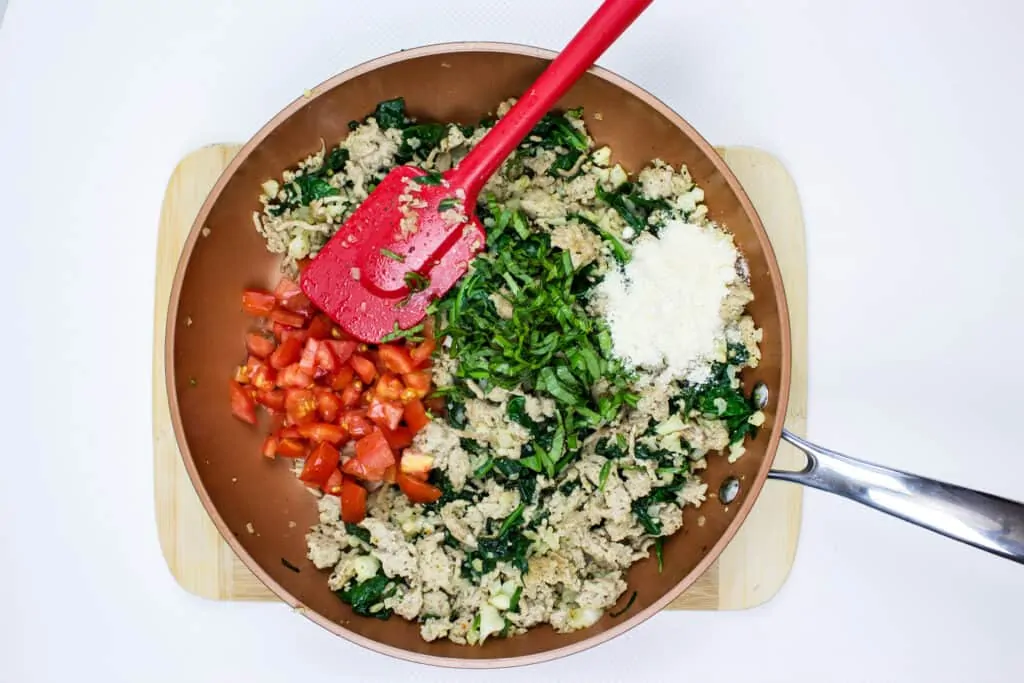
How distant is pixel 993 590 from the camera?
3.25 m

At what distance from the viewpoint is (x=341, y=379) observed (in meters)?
2.88

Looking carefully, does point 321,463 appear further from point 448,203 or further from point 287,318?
point 448,203

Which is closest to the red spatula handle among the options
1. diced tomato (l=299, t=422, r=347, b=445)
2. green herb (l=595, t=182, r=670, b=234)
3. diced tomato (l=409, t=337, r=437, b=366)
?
green herb (l=595, t=182, r=670, b=234)

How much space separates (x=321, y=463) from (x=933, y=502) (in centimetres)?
212

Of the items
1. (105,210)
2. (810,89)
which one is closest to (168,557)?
(105,210)

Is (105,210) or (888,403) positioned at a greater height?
(105,210)

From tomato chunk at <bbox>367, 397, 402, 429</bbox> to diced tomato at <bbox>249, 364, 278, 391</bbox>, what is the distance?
425 mm

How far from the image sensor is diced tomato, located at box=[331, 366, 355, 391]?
288cm

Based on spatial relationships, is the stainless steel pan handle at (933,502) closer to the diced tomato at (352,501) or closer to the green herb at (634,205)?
the green herb at (634,205)

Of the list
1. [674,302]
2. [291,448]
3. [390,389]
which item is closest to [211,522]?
[291,448]

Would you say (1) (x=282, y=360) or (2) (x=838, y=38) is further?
(2) (x=838, y=38)

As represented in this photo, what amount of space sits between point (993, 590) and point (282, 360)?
3187mm

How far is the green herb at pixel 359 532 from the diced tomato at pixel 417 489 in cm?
23

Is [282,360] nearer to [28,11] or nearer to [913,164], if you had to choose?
[28,11]
